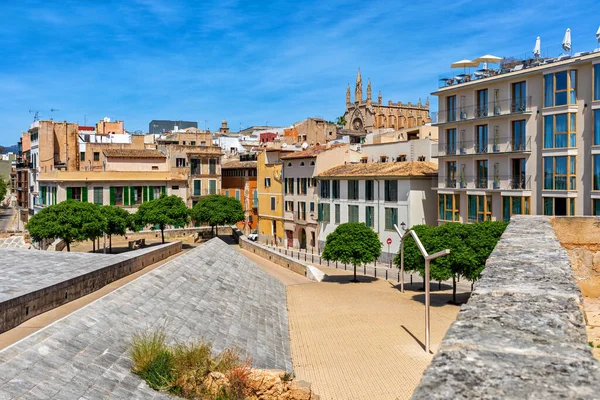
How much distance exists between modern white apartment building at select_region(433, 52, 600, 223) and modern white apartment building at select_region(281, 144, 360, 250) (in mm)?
15537

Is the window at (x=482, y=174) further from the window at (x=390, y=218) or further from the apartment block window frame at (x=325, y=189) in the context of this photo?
the apartment block window frame at (x=325, y=189)

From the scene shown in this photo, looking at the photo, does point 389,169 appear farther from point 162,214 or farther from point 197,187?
point 197,187

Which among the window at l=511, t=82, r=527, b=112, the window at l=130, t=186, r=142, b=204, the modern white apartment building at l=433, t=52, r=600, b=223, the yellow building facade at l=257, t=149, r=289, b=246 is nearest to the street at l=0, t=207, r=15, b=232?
the window at l=130, t=186, r=142, b=204

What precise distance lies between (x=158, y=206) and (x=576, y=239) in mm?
47329

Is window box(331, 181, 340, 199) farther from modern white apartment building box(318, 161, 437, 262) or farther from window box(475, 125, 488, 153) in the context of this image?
window box(475, 125, 488, 153)

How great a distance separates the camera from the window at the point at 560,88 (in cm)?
3578

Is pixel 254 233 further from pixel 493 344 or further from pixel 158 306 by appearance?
pixel 493 344

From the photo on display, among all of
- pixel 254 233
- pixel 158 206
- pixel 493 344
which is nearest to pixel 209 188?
pixel 254 233

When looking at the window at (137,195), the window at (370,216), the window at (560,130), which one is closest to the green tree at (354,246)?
the window at (370,216)

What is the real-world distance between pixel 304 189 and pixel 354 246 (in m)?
23.3

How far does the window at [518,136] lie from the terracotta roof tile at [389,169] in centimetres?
854

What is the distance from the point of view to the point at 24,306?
16.4m

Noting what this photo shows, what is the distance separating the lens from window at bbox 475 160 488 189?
4203cm

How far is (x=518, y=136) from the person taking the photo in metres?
39.6
